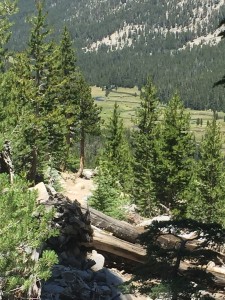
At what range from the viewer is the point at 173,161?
35.6m

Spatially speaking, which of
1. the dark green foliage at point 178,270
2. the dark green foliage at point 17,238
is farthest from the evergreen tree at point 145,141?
the dark green foliage at point 17,238

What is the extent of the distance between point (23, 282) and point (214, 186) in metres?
32.0

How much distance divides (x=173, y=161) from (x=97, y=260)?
22.1 meters

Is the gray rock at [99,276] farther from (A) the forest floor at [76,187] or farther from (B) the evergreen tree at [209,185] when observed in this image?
(B) the evergreen tree at [209,185]

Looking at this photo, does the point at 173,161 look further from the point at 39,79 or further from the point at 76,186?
the point at 39,79

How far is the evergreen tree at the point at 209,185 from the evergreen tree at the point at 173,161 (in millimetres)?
1245

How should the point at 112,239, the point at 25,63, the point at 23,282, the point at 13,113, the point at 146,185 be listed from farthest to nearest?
1. the point at 146,185
2. the point at 25,63
3. the point at 13,113
4. the point at 112,239
5. the point at 23,282

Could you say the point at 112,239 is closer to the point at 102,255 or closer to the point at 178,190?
the point at 102,255

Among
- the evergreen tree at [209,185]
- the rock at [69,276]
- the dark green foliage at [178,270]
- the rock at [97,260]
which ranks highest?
the dark green foliage at [178,270]

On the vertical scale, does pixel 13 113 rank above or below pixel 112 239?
above

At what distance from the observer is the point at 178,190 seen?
118 feet

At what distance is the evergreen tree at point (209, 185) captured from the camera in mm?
35188

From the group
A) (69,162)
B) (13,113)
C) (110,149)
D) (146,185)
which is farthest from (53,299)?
(69,162)

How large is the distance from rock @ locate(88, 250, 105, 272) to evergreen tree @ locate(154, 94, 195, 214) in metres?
20.8
